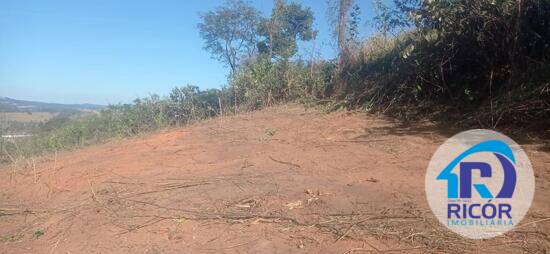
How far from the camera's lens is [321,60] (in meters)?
11.2

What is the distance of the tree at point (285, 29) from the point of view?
1558cm

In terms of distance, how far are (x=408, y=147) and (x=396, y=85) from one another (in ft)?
9.07

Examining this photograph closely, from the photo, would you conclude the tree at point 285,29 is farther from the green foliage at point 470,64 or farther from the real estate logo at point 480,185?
the real estate logo at point 480,185

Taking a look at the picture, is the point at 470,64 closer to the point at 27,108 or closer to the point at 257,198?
the point at 257,198

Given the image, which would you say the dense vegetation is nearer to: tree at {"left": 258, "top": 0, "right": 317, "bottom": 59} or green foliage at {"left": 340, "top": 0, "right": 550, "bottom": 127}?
green foliage at {"left": 340, "top": 0, "right": 550, "bottom": 127}

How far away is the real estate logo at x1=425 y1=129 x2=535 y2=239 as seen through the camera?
122 inches

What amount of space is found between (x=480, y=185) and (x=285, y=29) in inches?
575

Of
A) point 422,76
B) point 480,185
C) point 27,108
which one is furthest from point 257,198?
point 27,108

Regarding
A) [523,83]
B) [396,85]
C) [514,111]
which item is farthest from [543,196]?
[396,85]

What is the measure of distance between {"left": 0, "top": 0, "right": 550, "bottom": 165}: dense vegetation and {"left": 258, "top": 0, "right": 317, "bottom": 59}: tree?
3.65m

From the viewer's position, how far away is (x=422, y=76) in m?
7.29

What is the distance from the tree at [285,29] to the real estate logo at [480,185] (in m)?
10.6

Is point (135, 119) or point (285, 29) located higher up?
point (285, 29)

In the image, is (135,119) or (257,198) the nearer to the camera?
(257,198)
